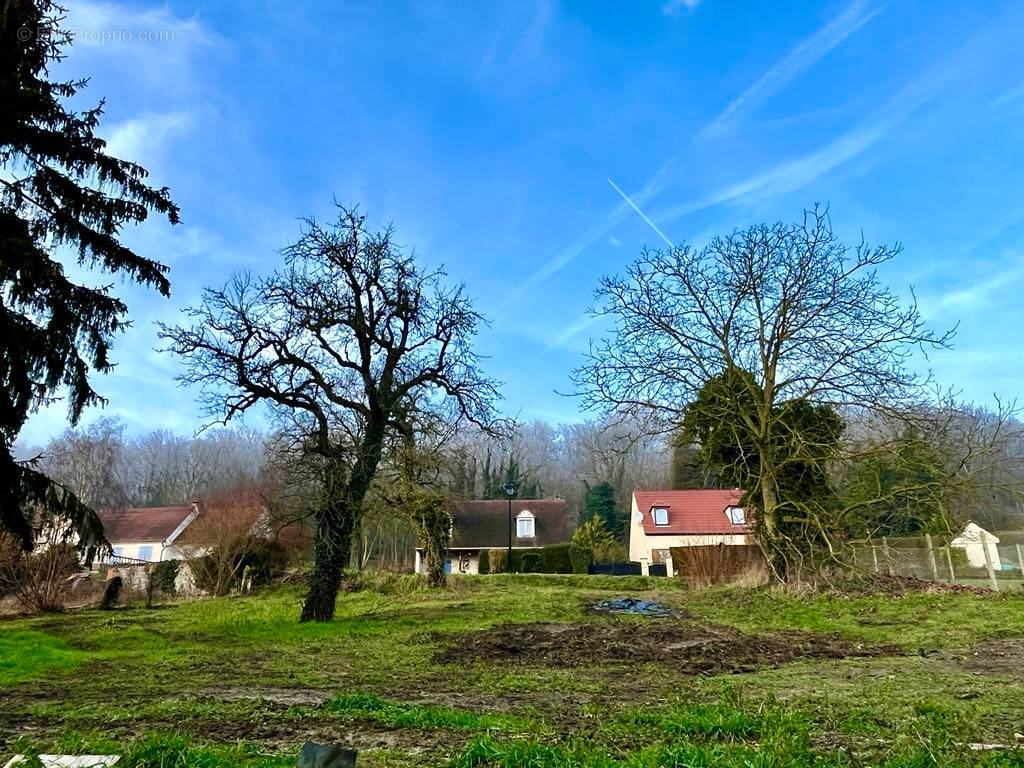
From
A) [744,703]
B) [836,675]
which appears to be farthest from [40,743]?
[836,675]

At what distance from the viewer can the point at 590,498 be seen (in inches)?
1970

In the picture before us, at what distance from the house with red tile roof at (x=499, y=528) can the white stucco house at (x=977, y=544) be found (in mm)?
28241

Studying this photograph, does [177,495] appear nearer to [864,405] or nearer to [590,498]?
[590,498]

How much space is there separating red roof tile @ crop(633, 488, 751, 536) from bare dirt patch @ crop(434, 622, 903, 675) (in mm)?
30513

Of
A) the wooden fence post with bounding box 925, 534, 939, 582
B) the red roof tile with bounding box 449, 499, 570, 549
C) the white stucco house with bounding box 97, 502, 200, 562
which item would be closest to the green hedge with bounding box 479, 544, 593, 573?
the red roof tile with bounding box 449, 499, 570, 549

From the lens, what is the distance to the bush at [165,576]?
26.0 meters

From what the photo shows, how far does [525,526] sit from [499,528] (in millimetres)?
2027

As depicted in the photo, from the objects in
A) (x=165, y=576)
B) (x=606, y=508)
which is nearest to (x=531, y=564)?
(x=606, y=508)

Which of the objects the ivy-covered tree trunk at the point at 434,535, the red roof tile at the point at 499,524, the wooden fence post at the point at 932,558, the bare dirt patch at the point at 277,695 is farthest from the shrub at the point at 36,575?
the red roof tile at the point at 499,524

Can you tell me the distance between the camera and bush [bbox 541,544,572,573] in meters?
35.2

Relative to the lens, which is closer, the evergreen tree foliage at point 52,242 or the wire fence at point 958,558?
the evergreen tree foliage at point 52,242

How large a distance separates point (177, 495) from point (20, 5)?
215 ft

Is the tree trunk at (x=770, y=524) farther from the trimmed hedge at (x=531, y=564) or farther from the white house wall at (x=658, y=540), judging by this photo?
the white house wall at (x=658, y=540)

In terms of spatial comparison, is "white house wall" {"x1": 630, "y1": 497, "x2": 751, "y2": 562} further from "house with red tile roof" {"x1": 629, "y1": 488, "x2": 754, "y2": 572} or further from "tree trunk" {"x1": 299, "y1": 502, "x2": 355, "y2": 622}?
"tree trunk" {"x1": 299, "y1": 502, "x2": 355, "y2": 622}
